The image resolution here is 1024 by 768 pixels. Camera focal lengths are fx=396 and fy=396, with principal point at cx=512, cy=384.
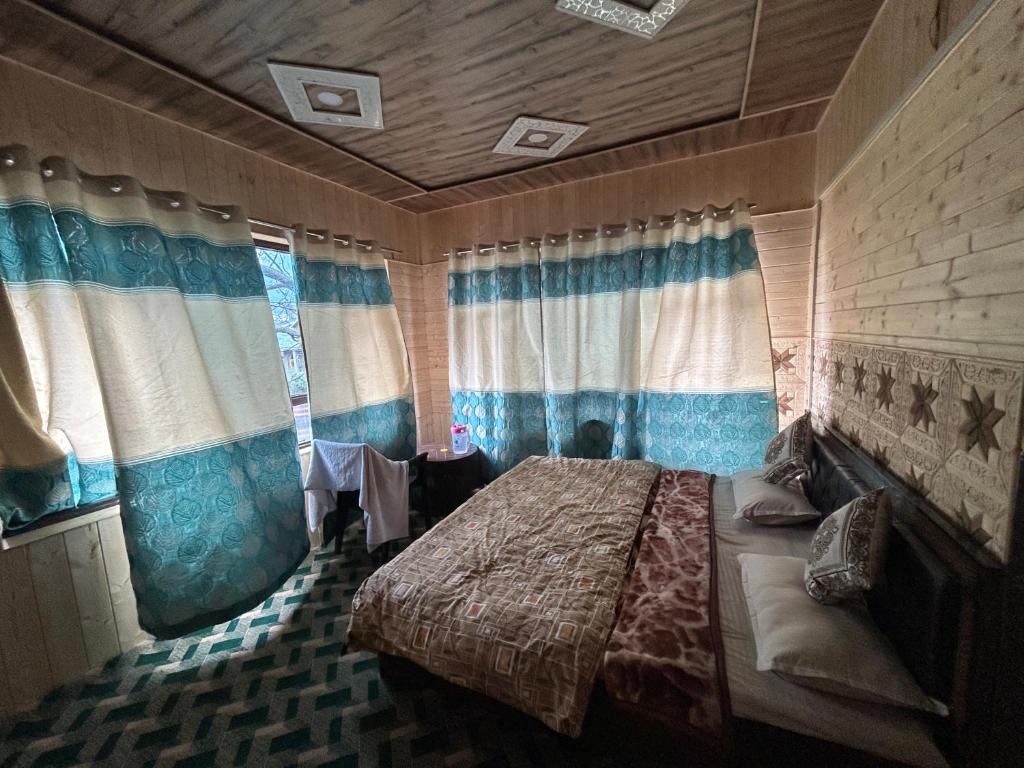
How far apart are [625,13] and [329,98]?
1.41 meters

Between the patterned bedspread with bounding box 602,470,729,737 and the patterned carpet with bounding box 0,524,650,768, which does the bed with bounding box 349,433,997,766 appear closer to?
the patterned bedspread with bounding box 602,470,729,737

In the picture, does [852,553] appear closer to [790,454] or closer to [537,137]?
[790,454]

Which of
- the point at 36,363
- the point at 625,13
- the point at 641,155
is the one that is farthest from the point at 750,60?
the point at 36,363

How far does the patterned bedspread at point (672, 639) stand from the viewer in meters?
1.10

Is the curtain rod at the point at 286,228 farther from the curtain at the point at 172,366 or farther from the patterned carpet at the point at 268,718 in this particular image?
the patterned carpet at the point at 268,718

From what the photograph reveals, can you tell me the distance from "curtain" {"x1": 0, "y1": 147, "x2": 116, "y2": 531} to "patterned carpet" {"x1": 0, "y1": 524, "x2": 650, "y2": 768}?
0.82m

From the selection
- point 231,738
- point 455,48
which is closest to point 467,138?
point 455,48

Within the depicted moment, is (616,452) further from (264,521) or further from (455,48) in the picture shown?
(455,48)

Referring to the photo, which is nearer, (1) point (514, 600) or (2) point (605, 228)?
(1) point (514, 600)

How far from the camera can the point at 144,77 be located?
173cm

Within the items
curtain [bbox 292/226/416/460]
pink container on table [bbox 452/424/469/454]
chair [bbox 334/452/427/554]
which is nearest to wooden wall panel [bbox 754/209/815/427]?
pink container on table [bbox 452/424/469/454]

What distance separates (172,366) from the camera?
6.57 feet

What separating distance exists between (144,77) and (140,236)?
2.22ft

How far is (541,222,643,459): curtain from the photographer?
3.08 metres
